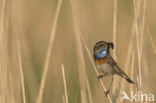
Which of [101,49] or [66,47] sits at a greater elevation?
[101,49]

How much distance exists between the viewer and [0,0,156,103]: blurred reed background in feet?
13.1

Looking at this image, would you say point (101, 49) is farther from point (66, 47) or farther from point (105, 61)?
point (66, 47)

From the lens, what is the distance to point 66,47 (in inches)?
267

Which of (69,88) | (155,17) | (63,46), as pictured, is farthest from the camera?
(155,17)

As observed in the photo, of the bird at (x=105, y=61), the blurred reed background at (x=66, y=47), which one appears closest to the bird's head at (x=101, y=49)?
the bird at (x=105, y=61)

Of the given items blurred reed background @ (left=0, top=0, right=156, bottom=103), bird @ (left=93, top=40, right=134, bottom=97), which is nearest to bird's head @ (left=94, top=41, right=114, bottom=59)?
bird @ (left=93, top=40, right=134, bottom=97)

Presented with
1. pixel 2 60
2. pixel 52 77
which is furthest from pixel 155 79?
pixel 2 60

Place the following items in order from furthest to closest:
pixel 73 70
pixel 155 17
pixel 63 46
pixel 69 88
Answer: pixel 155 17
pixel 63 46
pixel 73 70
pixel 69 88

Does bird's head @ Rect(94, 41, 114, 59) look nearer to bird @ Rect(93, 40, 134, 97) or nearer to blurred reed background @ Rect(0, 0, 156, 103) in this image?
bird @ Rect(93, 40, 134, 97)

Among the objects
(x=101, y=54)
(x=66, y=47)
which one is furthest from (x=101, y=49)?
(x=66, y=47)

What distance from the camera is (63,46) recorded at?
22.4ft

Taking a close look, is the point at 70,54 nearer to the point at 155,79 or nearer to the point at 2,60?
→ the point at 155,79

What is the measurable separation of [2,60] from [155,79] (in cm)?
229

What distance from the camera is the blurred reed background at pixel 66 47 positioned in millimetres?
4004
